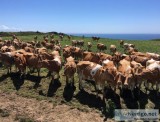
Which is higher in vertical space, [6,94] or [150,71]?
[150,71]

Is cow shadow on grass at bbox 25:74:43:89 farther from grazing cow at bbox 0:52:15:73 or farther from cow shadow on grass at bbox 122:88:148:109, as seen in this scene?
cow shadow on grass at bbox 122:88:148:109

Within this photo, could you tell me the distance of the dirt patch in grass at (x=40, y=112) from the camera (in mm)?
14164

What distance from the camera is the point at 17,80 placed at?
774 inches

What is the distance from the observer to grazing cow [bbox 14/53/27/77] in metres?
20.5

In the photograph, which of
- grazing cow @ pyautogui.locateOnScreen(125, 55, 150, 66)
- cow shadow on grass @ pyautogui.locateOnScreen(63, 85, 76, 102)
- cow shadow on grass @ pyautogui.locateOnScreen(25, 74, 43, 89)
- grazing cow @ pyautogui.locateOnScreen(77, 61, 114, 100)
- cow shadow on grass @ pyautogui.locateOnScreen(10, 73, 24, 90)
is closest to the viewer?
grazing cow @ pyautogui.locateOnScreen(77, 61, 114, 100)

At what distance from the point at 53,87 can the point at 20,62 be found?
3.98 meters

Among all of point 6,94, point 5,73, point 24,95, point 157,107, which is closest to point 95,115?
point 157,107

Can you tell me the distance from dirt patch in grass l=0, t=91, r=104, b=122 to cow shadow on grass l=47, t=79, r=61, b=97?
115 cm

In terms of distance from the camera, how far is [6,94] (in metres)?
17.4

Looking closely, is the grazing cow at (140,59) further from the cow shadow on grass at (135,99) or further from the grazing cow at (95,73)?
the grazing cow at (95,73)

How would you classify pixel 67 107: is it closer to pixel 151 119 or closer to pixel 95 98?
pixel 95 98

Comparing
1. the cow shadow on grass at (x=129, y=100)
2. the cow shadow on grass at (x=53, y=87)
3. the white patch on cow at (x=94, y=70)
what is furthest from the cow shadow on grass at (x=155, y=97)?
the cow shadow on grass at (x=53, y=87)

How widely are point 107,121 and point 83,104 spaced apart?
92.4 inches

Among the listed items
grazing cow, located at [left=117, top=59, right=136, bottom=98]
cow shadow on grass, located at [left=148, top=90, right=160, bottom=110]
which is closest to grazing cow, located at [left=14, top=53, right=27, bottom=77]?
grazing cow, located at [left=117, top=59, right=136, bottom=98]
